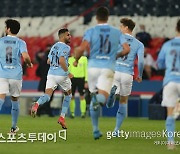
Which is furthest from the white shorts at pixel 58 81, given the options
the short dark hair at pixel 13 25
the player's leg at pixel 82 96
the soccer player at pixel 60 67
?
the player's leg at pixel 82 96

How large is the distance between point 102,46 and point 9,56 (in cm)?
197

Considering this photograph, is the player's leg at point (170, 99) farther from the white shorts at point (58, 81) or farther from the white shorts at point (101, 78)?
the white shorts at point (58, 81)

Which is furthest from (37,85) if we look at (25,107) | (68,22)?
(68,22)

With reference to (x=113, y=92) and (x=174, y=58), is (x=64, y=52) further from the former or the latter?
(x=174, y=58)

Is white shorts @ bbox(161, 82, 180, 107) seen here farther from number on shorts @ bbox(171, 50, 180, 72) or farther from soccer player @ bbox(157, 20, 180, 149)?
number on shorts @ bbox(171, 50, 180, 72)

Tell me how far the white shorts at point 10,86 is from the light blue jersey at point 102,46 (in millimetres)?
1687

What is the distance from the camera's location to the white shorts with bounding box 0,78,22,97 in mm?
14203

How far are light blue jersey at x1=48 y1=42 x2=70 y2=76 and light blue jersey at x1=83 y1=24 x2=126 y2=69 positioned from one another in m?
3.58

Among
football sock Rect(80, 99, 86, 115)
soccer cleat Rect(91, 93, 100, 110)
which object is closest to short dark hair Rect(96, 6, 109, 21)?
soccer cleat Rect(91, 93, 100, 110)

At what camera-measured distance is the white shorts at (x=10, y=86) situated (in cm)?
1420

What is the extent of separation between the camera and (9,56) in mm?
14266

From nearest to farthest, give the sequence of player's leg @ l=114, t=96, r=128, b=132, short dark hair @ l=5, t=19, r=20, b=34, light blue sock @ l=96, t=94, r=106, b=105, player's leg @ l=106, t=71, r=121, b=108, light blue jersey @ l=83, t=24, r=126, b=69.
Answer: light blue sock @ l=96, t=94, r=106, b=105 < light blue jersey @ l=83, t=24, r=126, b=69 < short dark hair @ l=5, t=19, r=20, b=34 < player's leg @ l=106, t=71, r=121, b=108 < player's leg @ l=114, t=96, r=128, b=132

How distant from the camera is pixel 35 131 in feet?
53.2

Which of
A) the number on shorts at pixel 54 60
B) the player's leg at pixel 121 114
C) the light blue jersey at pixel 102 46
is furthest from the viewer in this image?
the number on shorts at pixel 54 60
